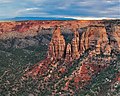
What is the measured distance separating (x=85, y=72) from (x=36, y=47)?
245 ft

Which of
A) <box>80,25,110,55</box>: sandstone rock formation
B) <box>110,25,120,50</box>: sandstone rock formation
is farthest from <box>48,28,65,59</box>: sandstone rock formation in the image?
<box>110,25,120,50</box>: sandstone rock formation

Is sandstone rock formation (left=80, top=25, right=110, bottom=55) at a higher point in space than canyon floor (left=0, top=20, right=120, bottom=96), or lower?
higher

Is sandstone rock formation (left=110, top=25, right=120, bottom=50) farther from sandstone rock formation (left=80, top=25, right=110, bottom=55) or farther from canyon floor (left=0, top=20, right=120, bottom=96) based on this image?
sandstone rock formation (left=80, top=25, right=110, bottom=55)

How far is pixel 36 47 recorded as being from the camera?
18962 centimetres

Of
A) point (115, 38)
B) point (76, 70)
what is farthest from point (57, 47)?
point (115, 38)

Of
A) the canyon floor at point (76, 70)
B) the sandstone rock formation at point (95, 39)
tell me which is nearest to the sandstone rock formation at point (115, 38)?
the canyon floor at point (76, 70)

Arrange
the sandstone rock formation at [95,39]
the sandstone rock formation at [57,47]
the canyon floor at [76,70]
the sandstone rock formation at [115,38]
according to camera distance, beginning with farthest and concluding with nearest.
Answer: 1. the sandstone rock formation at [57,47]
2. the sandstone rock formation at [115,38]
3. the sandstone rock formation at [95,39]
4. the canyon floor at [76,70]

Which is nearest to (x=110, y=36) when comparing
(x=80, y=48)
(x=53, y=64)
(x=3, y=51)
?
(x=80, y=48)

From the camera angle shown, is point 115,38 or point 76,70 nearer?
point 76,70

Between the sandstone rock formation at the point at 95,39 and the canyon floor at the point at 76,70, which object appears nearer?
the canyon floor at the point at 76,70

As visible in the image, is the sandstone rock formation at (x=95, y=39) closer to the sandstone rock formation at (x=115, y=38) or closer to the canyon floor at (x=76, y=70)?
the canyon floor at (x=76, y=70)

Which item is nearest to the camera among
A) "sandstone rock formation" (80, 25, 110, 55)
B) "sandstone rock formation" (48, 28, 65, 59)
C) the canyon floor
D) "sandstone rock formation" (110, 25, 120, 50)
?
the canyon floor

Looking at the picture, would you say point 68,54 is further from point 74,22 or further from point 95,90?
point 74,22

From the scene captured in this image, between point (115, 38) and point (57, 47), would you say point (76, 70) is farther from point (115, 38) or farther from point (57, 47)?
point (115, 38)
